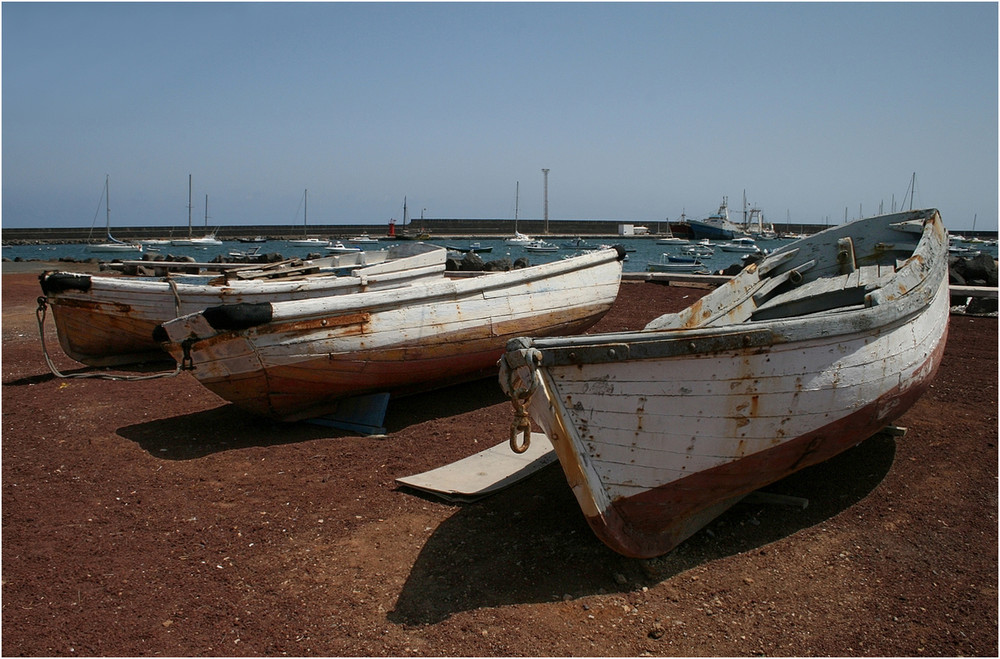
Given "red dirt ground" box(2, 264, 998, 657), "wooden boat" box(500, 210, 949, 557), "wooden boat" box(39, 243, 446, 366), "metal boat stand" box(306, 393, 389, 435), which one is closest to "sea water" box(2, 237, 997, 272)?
"wooden boat" box(39, 243, 446, 366)

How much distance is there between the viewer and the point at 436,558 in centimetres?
370

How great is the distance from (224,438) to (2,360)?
4741mm

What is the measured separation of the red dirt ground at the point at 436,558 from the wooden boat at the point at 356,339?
0.48 metres

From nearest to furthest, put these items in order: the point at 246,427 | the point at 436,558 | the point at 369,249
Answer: the point at 436,558, the point at 246,427, the point at 369,249

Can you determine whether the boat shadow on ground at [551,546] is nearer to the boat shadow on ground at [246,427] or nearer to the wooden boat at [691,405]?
the wooden boat at [691,405]

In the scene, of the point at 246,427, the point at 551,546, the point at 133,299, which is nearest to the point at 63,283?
the point at 133,299

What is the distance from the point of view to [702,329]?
341 centimetres

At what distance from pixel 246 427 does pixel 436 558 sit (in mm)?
2864

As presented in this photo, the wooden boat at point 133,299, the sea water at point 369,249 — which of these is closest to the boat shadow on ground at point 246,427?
the wooden boat at point 133,299

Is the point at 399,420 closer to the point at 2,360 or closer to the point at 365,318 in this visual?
the point at 365,318

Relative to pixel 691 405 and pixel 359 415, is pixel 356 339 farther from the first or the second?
pixel 691 405

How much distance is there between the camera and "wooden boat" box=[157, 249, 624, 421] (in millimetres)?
5355

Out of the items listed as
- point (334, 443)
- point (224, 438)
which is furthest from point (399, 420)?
point (224, 438)

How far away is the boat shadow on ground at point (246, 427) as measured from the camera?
17.7 feet
